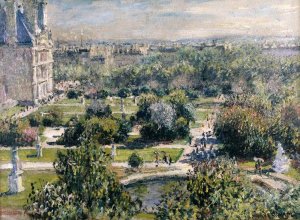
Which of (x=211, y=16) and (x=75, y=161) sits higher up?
(x=211, y=16)

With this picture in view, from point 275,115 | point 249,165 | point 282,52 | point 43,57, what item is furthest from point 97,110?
point 282,52

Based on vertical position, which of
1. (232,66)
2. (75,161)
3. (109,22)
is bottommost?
(75,161)

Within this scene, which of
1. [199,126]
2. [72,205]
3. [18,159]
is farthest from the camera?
[199,126]

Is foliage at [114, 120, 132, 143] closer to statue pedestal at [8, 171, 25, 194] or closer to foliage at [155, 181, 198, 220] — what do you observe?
foliage at [155, 181, 198, 220]

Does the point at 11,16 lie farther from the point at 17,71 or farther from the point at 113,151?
the point at 113,151

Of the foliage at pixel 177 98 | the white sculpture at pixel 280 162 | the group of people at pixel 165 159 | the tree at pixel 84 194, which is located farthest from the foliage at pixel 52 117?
the white sculpture at pixel 280 162

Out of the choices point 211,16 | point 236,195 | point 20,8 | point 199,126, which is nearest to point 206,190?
point 236,195

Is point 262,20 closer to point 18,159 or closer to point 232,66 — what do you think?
point 232,66
